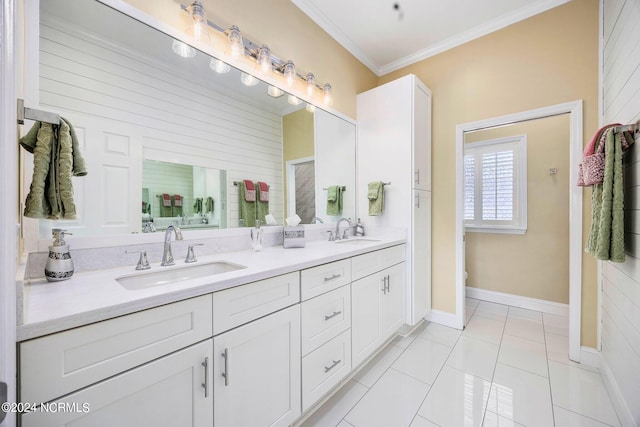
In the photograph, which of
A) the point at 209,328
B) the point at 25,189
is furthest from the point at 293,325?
the point at 25,189

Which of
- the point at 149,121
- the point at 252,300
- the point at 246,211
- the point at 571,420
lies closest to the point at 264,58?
the point at 149,121

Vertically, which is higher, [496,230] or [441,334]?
[496,230]

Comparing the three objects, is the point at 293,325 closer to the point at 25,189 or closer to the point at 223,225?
the point at 223,225

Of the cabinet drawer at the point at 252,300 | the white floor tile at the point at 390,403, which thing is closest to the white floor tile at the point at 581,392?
the white floor tile at the point at 390,403

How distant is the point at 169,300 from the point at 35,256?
2.11 feet

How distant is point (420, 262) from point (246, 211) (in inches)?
66.4

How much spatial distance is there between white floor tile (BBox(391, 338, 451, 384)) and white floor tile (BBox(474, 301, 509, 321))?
3.17ft

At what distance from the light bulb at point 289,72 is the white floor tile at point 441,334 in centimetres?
248

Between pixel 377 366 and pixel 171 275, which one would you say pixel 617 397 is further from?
pixel 171 275

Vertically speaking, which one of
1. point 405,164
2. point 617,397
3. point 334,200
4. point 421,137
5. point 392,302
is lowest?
point 617,397

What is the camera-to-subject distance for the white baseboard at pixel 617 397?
1.27 metres

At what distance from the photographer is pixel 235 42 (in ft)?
5.23

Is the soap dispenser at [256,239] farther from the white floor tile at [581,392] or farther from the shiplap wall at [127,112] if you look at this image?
the white floor tile at [581,392]

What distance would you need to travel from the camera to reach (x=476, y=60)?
2.41 meters
